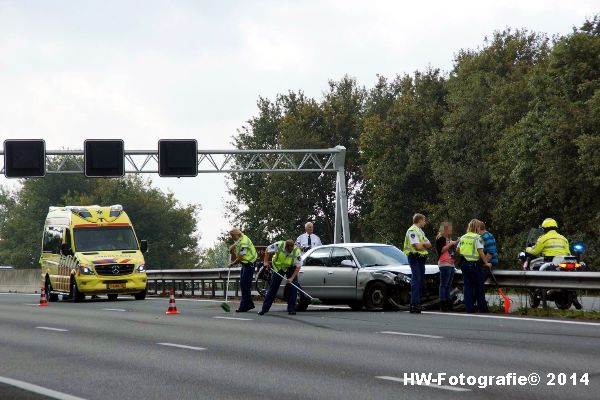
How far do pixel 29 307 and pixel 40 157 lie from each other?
57.0ft

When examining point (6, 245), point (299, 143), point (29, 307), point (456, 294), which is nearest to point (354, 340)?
point (456, 294)

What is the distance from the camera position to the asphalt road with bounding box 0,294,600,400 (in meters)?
11.2

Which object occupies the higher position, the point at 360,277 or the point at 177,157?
the point at 177,157

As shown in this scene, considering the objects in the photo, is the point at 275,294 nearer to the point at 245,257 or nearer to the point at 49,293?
the point at 245,257

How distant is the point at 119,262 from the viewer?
32812 millimetres

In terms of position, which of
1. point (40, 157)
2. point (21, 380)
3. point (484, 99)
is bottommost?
point (21, 380)

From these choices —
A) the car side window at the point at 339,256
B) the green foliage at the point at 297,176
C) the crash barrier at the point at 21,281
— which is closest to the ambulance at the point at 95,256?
the car side window at the point at 339,256

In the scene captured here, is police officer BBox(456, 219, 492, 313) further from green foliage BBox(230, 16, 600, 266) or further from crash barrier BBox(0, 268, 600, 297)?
green foliage BBox(230, 16, 600, 266)

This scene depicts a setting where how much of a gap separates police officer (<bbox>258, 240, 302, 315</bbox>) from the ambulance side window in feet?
39.9

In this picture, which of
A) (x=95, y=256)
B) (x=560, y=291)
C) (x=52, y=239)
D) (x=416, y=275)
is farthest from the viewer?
(x=52, y=239)

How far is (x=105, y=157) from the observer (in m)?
46.8

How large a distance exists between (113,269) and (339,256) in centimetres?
1011

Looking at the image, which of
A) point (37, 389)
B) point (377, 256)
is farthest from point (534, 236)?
point (37, 389)

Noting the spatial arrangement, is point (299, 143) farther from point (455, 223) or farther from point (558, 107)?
point (558, 107)
